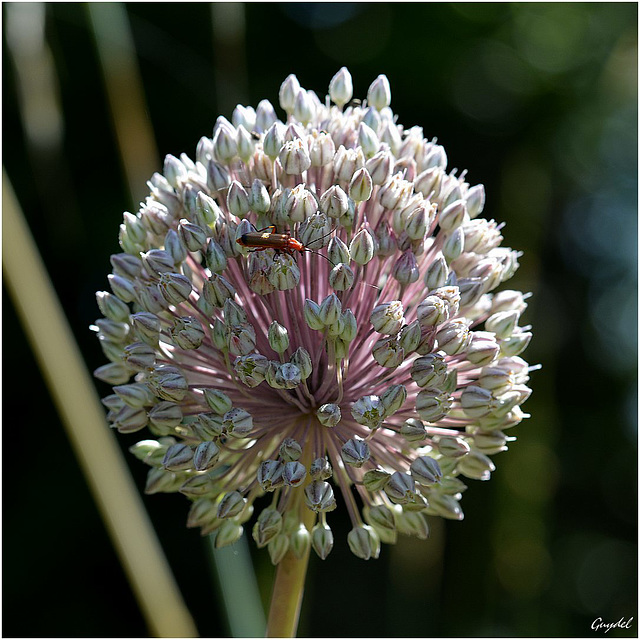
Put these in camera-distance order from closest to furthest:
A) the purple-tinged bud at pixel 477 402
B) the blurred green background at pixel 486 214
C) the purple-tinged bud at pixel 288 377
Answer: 1. the purple-tinged bud at pixel 288 377
2. the purple-tinged bud at pixel 477 402
3. the blurred green background at pixel 486 214

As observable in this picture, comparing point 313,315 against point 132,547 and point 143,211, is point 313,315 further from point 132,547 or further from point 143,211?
point 132,547

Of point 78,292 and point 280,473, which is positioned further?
point 78,292

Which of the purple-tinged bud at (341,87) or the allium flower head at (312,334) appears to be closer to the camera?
the allium flower head at (312,334)

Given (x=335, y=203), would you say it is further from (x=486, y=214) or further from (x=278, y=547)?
(x=486, y=214)

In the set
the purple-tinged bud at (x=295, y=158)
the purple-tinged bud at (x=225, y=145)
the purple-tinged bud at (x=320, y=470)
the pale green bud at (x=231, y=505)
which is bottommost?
the pale green bud at (x=231, y=505)

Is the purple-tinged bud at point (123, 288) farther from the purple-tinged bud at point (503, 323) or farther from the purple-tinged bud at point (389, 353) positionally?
the purple-tinged bud at point (503, 323)

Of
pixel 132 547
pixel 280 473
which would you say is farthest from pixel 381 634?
pixel 280 473

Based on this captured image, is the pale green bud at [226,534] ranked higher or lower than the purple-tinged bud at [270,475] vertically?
lower

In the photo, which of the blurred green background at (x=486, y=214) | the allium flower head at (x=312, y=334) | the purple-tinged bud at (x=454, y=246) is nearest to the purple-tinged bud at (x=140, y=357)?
the allium flower head at (x=312, y=334)
